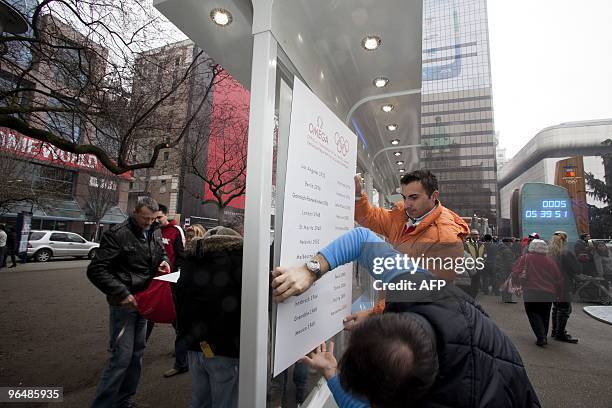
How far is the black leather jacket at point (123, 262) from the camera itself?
90.1 inches

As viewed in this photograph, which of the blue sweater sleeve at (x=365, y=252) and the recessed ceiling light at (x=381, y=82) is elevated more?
the recessed ceiling light at (x=381, y=82)

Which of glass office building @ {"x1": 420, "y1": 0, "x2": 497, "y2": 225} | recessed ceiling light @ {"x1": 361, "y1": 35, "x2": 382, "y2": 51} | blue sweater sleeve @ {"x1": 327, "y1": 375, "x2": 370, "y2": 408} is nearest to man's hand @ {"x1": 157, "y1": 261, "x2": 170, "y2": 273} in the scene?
blue sweater sleeve @ {"x1": 327, "y1": 375, "x2": 370, "y2": 408}

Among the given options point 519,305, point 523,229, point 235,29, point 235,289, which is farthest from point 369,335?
point 523,229

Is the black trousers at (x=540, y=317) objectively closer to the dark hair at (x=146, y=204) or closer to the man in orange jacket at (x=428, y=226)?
the man in orange jacket at (x=428, y=226)

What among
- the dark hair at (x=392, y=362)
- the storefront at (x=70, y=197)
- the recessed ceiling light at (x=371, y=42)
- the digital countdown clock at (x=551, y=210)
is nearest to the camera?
the dark hair at (x=392, y=362)

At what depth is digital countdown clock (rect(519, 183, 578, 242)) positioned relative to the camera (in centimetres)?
1005

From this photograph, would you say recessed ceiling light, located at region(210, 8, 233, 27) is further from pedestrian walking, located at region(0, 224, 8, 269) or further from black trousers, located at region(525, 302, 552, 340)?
pedestrian walking, located at region(0, 224, 8, 269)

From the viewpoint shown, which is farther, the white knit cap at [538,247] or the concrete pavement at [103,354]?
the white knit cap at [538,247]

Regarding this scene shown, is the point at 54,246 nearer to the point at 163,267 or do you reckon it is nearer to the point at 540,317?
the point at 163,267

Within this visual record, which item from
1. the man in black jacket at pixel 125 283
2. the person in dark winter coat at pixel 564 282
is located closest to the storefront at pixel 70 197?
the man in black jacket at pixel 125 283

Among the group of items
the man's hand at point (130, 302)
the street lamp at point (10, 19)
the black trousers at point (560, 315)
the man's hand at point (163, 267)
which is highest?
the street lamp at point (10, 19)

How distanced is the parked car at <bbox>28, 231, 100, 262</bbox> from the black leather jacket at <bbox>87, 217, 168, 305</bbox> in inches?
567

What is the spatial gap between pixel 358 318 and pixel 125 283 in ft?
6.18

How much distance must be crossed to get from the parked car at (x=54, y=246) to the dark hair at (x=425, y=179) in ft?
53.4
